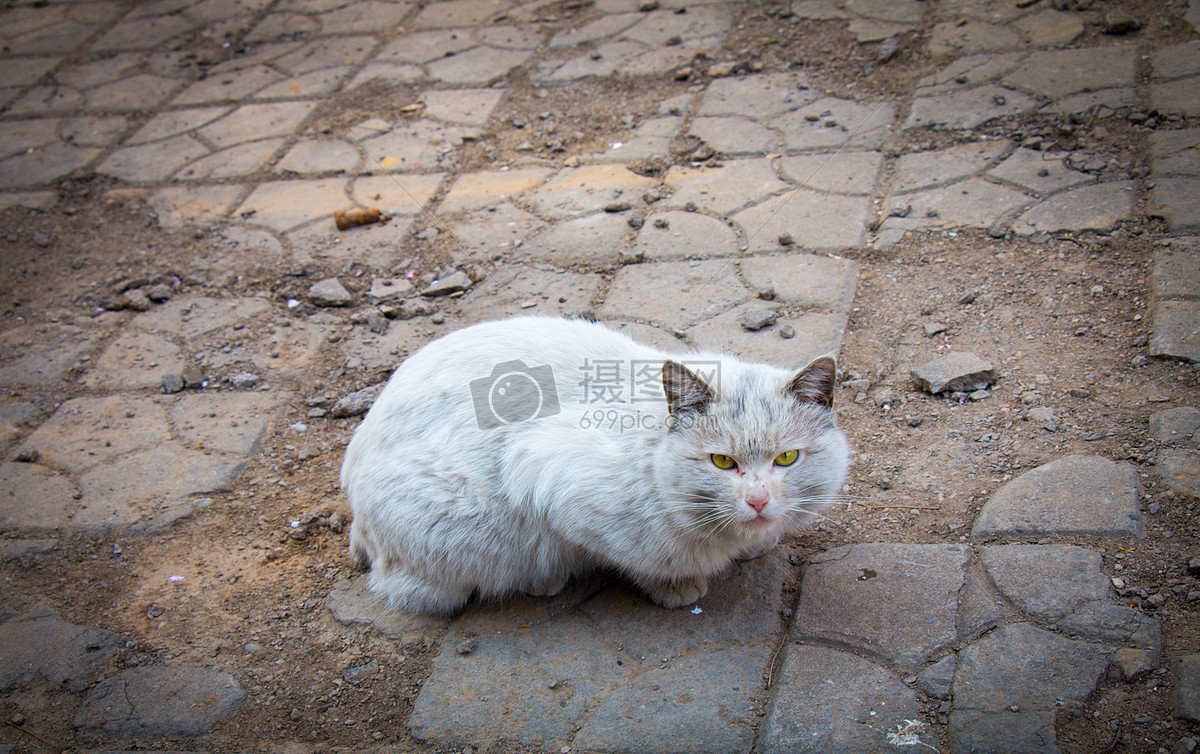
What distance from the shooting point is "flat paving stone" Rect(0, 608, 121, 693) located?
222cm

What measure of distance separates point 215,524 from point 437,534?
3.33 feet

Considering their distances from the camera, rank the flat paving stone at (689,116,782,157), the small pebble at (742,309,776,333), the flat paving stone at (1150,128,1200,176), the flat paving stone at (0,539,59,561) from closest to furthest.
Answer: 1. the flat paving stone at (0,539,59,561)
2. the small pebble at (742,309,776,333)
3. the flat paving stone at (1150,128,1200,176)
4. the flat paving stone at (689,116,782,157)

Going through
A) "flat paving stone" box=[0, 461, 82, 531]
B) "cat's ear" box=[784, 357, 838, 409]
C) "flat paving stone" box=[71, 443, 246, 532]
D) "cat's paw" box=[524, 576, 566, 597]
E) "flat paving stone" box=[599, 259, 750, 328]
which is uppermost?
"cat's ear" box=[784, 357, 838, 409]

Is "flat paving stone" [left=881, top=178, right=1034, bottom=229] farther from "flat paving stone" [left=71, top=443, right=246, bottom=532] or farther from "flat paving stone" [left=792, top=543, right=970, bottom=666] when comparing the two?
"flat paving stone" [left=71, top=443, right=246, bottom=532]

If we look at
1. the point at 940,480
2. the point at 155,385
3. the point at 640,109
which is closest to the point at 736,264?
the point at 940,480

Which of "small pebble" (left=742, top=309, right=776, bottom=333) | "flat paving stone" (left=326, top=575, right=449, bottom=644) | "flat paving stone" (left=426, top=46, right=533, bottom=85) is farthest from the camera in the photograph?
"flat paving stone" (left=426, top=46, right=533, bottom=85)

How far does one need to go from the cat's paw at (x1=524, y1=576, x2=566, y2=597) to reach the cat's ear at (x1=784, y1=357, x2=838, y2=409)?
3.08ft

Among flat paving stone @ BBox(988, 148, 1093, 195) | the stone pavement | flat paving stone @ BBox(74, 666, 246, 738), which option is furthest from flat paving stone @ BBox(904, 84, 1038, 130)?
flat paving stone @ BBox(74, 666, 246, 738)

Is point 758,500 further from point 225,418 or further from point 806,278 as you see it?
point 225,418

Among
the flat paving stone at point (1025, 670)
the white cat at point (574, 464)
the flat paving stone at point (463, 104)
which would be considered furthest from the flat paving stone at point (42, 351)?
the flat paving stone at point (1025, 670)

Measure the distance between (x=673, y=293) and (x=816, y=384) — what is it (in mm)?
1384

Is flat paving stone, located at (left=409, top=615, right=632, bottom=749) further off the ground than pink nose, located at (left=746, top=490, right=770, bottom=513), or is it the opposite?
pink nose, located at (left=746, top=490, right=770, bottom=513)

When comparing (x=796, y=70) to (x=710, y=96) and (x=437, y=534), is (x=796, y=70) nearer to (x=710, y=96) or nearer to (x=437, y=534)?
(x=710, y=96)

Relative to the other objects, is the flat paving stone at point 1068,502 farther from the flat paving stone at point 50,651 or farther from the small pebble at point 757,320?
the flat paving stone at point 50,651
